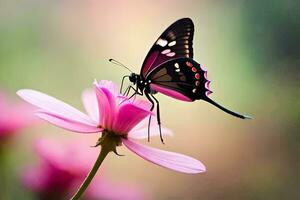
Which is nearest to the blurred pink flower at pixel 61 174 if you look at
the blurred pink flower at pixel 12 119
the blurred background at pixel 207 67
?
the blurred pink flower at pixel 12 119

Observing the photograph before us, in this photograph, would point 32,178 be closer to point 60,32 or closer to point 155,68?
point 155,68

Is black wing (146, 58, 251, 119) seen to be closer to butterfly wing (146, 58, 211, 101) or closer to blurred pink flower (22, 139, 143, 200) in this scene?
butterfly wing (146, 58, 211, 101)

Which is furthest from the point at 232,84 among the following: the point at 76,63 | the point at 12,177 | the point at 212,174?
the point at 12,177

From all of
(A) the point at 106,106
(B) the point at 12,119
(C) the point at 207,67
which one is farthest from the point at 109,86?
(C) the point at 207,67

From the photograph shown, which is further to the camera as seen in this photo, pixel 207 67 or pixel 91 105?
pixel 207 67

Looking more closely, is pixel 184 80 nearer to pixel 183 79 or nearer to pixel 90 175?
pixel 183 79

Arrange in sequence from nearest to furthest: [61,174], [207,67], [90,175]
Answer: [90,175] < [61,174] < [207,67]
